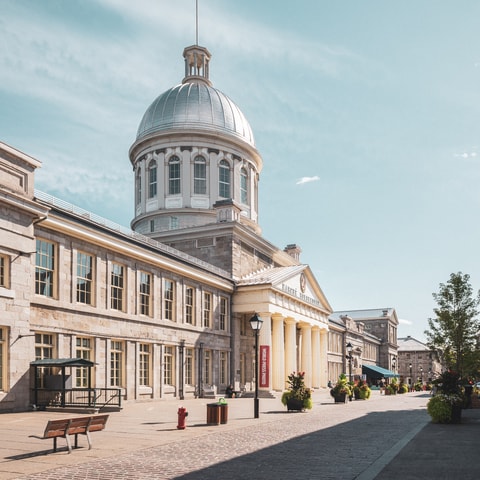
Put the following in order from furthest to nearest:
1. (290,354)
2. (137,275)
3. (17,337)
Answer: (290,354) → (137,275) → (17,337)

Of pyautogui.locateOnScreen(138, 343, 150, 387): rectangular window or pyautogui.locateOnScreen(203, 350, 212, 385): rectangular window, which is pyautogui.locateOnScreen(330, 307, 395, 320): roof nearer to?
pyautogui.locateOnScreen(203, 350, 212, 385): rectangular window

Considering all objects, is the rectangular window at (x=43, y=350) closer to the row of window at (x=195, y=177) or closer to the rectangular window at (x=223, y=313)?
the rectangular window at (x=223, y=313)

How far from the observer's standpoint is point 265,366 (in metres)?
45.4

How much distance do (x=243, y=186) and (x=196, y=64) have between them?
14894 mm

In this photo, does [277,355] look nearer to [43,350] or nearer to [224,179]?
[224,179]

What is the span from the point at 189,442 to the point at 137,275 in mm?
20200

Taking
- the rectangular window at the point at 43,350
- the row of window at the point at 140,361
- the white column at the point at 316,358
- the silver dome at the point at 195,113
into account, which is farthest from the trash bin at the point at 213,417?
the silver dome at the point at 195,113

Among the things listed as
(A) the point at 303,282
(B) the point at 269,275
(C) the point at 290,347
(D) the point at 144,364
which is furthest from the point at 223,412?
(A) the point at 303,282

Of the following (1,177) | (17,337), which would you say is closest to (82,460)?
(17,337)

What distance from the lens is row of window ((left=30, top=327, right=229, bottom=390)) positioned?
93.1 ft

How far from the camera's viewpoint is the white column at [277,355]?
158 ft

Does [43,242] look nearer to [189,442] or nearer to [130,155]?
[189,442]

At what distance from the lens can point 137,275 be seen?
3594cm

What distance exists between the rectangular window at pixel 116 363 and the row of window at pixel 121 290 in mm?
1890
